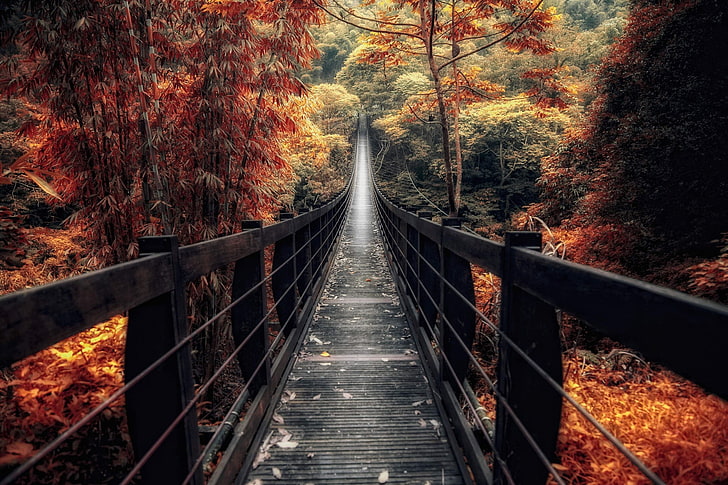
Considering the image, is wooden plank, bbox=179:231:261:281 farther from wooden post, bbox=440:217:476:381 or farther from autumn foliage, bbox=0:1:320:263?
autumn foliage, bbox=0:1:320:263

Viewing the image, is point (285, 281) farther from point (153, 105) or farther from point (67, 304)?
point (153, 105)

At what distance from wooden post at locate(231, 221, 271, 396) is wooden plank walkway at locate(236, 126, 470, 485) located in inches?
16.5

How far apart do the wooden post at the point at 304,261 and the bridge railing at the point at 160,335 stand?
1.47 meters

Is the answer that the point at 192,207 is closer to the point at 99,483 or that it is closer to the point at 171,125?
the point at 171,125

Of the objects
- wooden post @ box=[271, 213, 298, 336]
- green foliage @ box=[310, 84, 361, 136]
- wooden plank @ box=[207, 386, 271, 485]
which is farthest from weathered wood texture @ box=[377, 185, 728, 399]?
green foliage @ box=[310, 84, 361, 136]

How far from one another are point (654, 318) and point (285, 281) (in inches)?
109

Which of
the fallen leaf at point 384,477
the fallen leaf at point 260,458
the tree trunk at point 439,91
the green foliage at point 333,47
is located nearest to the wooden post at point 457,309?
the fallen leaf at point 384,477

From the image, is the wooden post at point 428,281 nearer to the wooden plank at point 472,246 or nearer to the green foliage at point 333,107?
the wooden plank at point 472,246

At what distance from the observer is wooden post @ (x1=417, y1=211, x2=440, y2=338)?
314 centimetres

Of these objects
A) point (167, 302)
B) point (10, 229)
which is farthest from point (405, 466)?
point (10, 229)

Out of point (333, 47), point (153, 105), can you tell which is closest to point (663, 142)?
point (153, 105)

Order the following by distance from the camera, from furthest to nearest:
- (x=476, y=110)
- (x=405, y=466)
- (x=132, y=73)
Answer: (x=476, y=110) → (x=132, y=73) → (x=405, y=466)

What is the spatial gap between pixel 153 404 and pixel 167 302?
36 centimetres

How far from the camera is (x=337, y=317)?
4.34 meters
